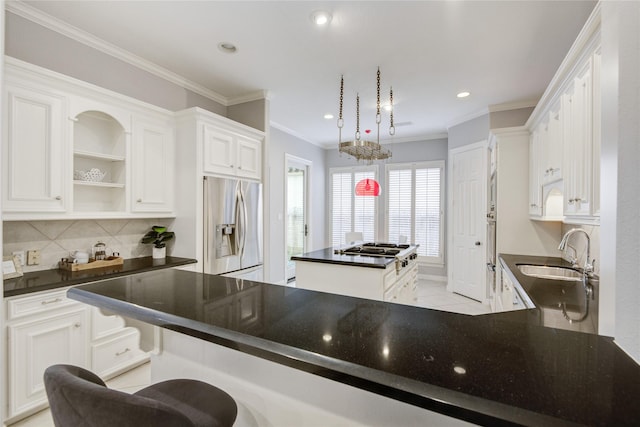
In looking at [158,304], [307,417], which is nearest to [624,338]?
[307,417]

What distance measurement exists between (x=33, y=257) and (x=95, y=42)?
73.8 inches

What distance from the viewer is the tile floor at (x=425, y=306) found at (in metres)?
1.96

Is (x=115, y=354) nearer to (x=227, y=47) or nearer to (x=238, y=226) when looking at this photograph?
(x=238, y=226)

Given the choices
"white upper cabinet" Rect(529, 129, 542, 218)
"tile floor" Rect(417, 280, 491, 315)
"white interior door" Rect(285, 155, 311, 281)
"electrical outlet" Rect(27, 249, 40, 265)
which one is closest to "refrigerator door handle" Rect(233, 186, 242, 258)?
"electrical outlet" Rect(27, 249, 40, 265)

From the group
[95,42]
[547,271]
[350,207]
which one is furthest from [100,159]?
[350,207]

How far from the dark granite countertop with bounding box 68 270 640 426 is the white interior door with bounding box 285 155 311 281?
474cm

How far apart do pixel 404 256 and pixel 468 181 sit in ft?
7.53

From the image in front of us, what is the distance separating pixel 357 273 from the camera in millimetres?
2768

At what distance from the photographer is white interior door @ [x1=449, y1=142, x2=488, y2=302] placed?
14.6 feet

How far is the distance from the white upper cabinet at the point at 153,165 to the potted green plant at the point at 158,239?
23 cm

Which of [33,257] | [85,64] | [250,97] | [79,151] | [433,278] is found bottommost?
[433,278]

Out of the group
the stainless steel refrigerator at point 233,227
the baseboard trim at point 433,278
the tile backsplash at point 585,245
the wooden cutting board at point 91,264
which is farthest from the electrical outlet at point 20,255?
the baseboard trim at point 433,278

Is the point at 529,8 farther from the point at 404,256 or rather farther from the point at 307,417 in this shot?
the point at 307,417

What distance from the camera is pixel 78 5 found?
215 centimetres
